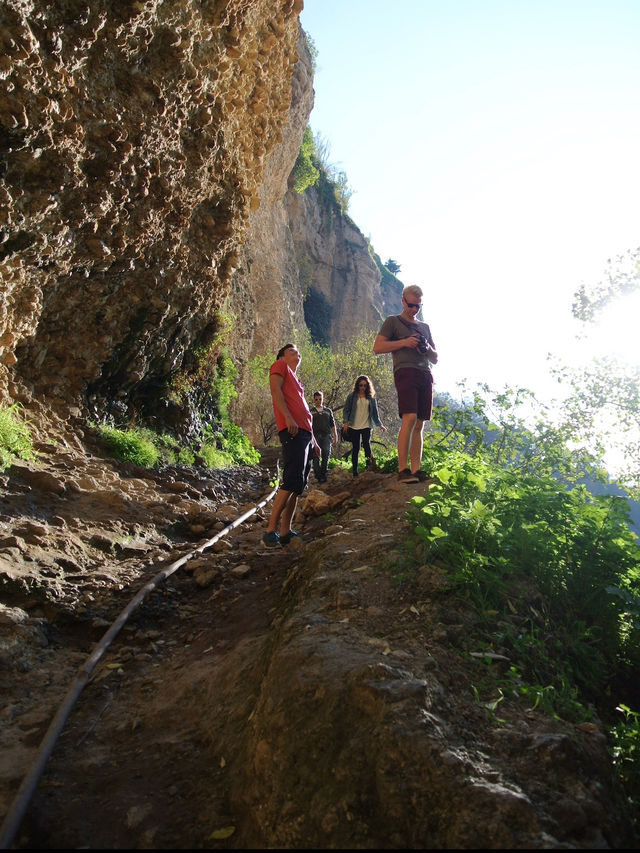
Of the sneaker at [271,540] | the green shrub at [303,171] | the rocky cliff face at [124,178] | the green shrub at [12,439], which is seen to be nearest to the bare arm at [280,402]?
the sneaker at [271,540]

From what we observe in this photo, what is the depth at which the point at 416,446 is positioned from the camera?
5.03m

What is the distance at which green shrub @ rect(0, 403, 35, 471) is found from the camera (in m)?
4.91

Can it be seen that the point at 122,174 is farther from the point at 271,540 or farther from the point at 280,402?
the point at 271,540

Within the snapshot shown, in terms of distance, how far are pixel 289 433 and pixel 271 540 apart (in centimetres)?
101

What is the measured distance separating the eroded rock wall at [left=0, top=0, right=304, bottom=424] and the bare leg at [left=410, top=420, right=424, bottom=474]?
13.6 ft

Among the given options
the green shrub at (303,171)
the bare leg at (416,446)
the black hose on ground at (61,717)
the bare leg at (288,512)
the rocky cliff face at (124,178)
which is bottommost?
the black hose on ground at (61,717)

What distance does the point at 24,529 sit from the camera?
4.20 m

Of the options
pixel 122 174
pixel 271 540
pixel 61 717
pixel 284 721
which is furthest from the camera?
pixel 122 174

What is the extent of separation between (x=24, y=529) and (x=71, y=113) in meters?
3.78

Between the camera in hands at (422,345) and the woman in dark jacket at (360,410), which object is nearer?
the camera in hands at (422,345)

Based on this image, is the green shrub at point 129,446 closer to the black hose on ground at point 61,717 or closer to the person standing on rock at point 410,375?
the black hose on ground at point 61,717

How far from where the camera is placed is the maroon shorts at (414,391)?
4.88 meters

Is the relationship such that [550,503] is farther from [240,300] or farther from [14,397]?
[240,300]

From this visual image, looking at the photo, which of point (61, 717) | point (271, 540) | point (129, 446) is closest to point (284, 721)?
point (61, 717)
